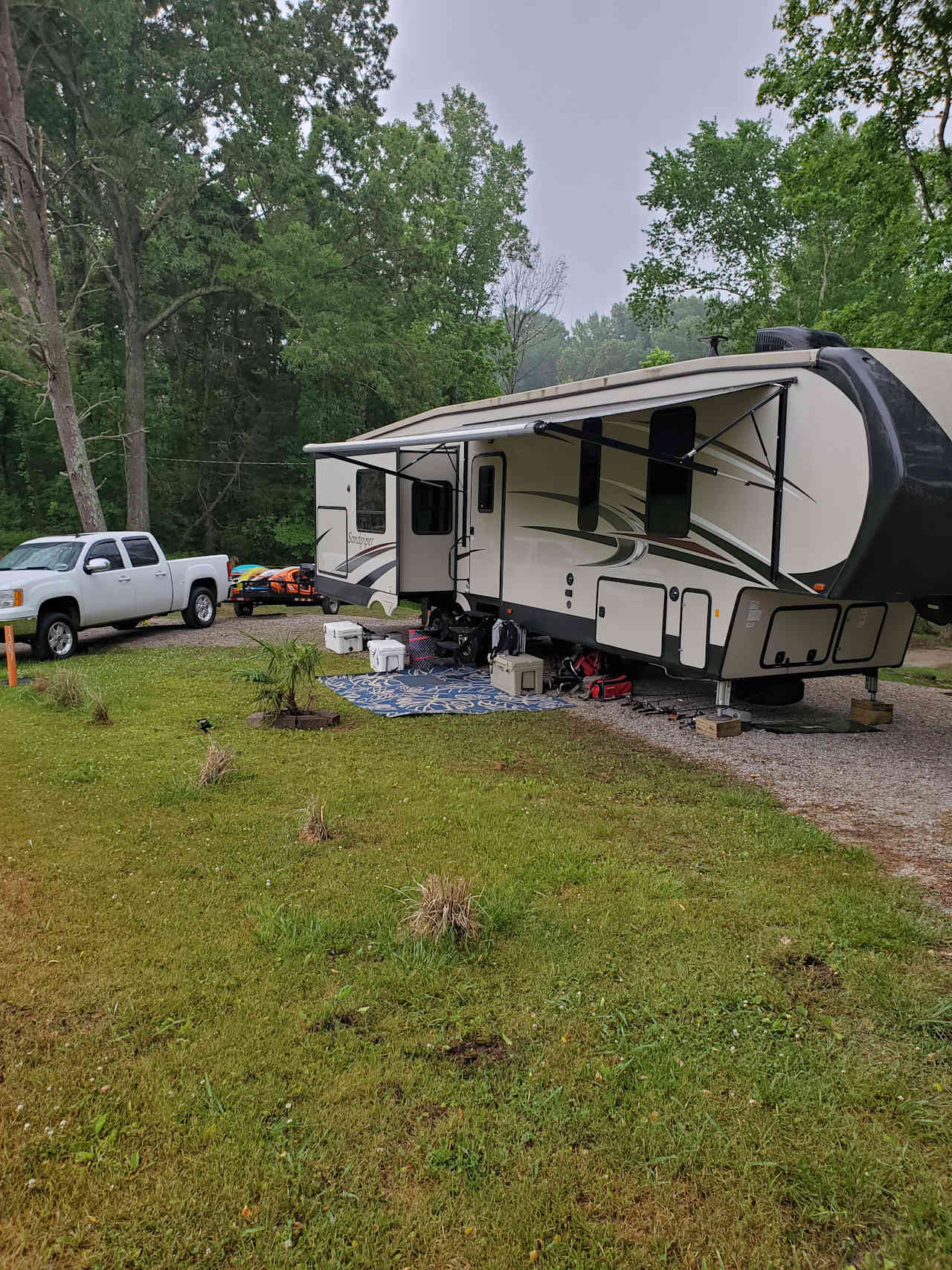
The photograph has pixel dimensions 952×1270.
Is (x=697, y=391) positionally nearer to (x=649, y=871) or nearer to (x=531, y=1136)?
(x=649, y=871)

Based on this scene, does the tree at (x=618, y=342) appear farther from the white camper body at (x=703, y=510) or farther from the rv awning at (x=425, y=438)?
the white camper body at (x=703, y=510)

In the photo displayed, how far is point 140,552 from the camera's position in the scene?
41.5ft

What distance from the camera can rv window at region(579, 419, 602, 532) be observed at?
888 cm

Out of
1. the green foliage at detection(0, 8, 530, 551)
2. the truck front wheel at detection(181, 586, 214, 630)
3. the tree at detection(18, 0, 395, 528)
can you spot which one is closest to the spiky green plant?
the truck front wheel at detection(181, 586, 214, 630)

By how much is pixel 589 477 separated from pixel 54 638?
22.9 feet

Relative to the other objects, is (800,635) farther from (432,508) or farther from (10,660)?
(10,660)

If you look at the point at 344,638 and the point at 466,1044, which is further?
the point at 344,638

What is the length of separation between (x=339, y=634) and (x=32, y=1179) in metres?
9.41

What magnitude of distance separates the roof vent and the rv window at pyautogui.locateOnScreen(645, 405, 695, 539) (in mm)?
866

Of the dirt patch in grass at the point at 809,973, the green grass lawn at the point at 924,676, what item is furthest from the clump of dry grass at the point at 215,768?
the green grass lawn at the point at 924,676

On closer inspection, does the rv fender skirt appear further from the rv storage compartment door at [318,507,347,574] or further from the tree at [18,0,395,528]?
the tree at [18,0,395,528]

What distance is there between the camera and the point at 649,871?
4.73 meters

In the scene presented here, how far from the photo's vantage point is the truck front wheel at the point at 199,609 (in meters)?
14.0

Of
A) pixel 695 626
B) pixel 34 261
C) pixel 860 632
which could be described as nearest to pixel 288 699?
pixel 695 626
